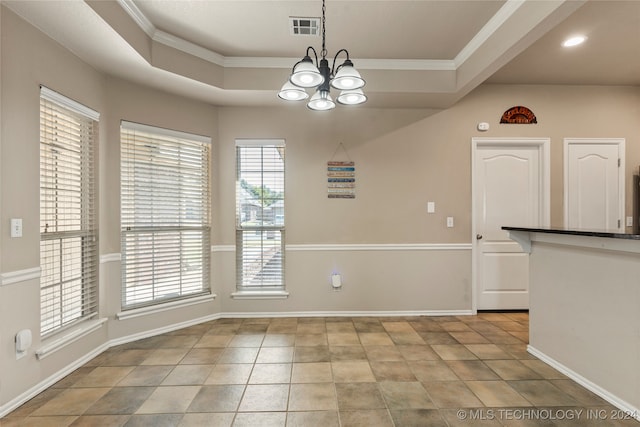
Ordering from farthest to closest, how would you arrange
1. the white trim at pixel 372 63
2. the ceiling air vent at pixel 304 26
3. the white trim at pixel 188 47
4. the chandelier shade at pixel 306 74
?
the white trim at pixel 372 63, the white trim at pixel 188 47, the ceiling air vent at pixel 304 26, the chandelier shade at pixel 306 74

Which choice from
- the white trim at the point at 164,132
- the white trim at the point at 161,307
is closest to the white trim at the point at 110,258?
the white trim at the point at 161,307

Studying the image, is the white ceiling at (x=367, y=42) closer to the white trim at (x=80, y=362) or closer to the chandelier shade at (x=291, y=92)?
the chandelier shade at (x=291, y=92)

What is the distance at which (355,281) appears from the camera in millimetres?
3820

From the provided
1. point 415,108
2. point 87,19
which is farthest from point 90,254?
point 415,108

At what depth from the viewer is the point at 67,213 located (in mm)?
2523

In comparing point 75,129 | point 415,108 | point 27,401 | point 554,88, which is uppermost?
point 554,88

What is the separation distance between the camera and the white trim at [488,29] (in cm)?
242

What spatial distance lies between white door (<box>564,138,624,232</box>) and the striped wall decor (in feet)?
8.42

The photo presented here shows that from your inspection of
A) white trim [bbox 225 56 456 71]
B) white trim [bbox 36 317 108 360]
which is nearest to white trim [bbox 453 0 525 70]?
white trim [bbox 225 56 456 71]

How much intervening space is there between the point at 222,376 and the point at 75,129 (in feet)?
7.50

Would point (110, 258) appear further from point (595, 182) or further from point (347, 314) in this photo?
point (595, 182)

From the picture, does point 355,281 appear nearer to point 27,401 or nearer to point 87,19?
point 27,401

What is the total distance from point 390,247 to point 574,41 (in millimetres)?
2586

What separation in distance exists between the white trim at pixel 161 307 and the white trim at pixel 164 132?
5.71 ft
